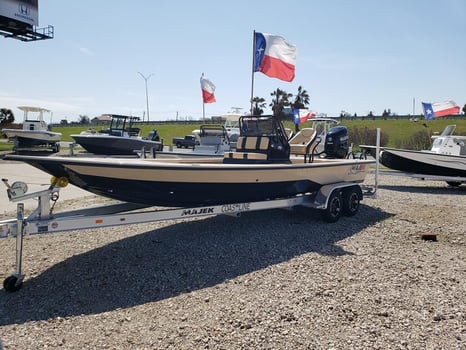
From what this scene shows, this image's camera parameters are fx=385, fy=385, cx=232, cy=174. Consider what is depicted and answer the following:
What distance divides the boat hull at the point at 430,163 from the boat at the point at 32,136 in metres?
18.6

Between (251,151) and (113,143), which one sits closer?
(251,151)

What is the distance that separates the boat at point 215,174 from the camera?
14.4 feet

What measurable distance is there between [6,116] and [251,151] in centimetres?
3838

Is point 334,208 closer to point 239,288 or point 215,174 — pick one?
point 215,174

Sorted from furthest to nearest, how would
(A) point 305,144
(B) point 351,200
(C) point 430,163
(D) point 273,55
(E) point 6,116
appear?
(E) point 6,116, (C) point 430,163, (D) point 273,55, (A) point 305,144, (B) point 351,200

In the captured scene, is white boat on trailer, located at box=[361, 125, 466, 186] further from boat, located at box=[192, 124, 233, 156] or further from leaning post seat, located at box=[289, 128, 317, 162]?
boat, located at box=[192, 124, 233, 156]

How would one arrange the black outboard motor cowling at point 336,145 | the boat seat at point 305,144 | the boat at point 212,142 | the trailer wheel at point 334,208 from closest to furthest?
the trailer wheel at point 334,208 → the boat seat at point 305,144 → the black outboard motor cowling at point 336,145 → the boat at point 212,142

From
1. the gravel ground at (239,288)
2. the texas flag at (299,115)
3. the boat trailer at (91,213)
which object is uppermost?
the texas flag at (299,115)

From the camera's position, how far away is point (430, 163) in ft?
38.8

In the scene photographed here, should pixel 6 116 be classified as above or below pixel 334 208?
above

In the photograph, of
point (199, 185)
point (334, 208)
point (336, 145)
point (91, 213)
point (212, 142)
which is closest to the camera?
point (91, 213)

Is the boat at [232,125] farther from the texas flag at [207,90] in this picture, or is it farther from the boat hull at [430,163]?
the boat hull at [430,163]

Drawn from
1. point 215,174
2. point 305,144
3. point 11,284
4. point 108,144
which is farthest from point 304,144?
point 108,144

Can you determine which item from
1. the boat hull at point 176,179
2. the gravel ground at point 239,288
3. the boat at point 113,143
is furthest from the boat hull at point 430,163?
Result: the boat at point 113,143
